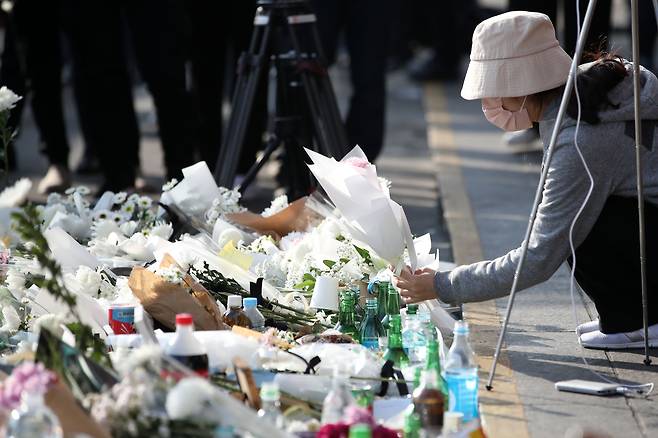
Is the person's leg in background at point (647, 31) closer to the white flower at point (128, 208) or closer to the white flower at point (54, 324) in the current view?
the white flower at point (128, 208)

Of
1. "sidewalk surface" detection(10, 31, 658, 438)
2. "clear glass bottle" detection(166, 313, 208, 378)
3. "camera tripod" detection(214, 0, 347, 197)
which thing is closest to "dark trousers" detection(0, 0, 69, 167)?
"sidewalk surface" detection(10, 31, 658, 438)

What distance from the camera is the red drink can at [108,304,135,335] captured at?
13.6 feet

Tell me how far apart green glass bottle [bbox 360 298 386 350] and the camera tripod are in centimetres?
203

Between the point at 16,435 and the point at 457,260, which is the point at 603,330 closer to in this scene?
the point at 457,260

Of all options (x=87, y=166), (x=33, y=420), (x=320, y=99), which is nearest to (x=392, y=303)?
(x=33, y=420)

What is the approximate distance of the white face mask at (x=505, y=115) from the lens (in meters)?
4.32

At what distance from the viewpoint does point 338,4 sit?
23.2ft

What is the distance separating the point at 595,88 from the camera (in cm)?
418

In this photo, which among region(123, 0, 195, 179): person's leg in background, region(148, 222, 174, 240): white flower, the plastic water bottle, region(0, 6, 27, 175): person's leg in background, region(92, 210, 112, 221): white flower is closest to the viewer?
the plastic water bottle

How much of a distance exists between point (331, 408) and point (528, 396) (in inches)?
37.9

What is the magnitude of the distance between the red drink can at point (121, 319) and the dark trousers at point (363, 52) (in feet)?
10.5

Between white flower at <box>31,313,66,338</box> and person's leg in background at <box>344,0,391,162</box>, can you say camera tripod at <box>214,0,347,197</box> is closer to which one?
person's leg in background at <box>344,0,391,162</box>

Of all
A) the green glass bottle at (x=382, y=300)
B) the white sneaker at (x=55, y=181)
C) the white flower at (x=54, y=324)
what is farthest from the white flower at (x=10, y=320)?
the white sneaker at (x=55, y=181)

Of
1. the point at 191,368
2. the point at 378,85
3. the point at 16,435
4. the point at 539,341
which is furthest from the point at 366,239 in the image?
the point at 378,85
